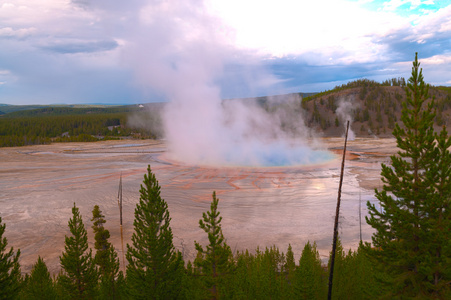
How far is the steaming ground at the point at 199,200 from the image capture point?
68.2 ft

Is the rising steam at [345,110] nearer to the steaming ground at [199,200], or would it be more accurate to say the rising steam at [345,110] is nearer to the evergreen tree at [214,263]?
the steaming ground at [199,200]

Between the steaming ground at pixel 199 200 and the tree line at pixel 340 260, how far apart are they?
4428 mm

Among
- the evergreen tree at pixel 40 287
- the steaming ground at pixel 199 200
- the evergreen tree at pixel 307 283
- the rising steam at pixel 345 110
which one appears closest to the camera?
the evergreen tree at pixel 307 283

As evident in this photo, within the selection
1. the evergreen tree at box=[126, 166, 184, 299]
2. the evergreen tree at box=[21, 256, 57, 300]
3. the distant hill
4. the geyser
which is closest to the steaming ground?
the evergreen tree at box=[21, 256, 57, 300]

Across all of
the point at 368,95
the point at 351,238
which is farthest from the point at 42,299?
the point at 368,95

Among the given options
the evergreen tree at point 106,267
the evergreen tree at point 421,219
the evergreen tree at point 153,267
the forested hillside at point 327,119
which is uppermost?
the forested hillside at point 327,119

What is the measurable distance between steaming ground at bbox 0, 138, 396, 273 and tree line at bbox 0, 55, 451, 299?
4.43 meters

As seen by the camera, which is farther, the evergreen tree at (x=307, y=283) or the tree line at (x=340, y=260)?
the evergreen tree at (x=307, y=283)

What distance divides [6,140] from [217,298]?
10974 centimetres

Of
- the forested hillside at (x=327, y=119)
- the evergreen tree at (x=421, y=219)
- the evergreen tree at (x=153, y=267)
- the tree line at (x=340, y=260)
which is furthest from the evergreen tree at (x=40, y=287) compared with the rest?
the forested hillside at (x=327, y=119)

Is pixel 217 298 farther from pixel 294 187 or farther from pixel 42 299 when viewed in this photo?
pixel 294 187

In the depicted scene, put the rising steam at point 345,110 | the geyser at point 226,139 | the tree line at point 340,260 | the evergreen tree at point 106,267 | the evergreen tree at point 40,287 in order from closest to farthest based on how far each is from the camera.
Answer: the tree line at point 340,260 → the evergreen tree at point 40,287 → the evergreen tree at point 106,267 → the geyser at point 226,139 → the rising steam at point 345,110

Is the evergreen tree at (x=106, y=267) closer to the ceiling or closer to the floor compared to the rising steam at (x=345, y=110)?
closer to the floor

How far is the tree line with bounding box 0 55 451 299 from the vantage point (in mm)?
8922
